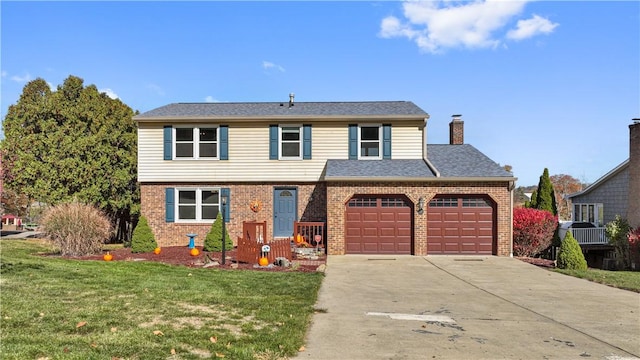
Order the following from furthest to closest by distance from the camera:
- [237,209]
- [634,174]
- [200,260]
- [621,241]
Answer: [634,174]
[237,209]
[621,241]
[200,260]

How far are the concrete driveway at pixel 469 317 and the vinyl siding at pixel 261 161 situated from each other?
677 centimetres

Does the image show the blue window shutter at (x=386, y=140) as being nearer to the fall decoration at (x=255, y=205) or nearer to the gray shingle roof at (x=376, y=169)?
the gray shingle roof at (x=376, y=169)

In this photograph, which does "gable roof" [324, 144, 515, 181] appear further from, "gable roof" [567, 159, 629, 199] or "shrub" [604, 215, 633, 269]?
"gable roof" [567, 159, 629, 199]

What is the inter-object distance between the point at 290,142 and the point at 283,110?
6.11 feet

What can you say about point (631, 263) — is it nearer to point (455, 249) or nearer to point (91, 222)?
point (455, 249)

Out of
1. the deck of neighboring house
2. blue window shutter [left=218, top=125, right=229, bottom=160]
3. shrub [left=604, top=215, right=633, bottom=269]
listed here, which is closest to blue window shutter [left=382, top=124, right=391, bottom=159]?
blue window shutter [left=218, top=125, right=229, bottom=160]

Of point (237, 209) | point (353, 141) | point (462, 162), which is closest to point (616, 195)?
point (462, 162)

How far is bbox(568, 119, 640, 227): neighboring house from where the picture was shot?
20.2 metres

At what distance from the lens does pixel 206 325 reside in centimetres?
618

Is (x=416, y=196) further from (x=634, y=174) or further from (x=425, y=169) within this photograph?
(x=634, y=174)

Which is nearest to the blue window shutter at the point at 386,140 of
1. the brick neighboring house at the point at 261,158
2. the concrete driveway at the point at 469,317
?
the brick neighboring house at the point at 261,158

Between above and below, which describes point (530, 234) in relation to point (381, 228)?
below

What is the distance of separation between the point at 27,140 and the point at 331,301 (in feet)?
68.6

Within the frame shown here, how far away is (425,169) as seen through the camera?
55.7 feet
